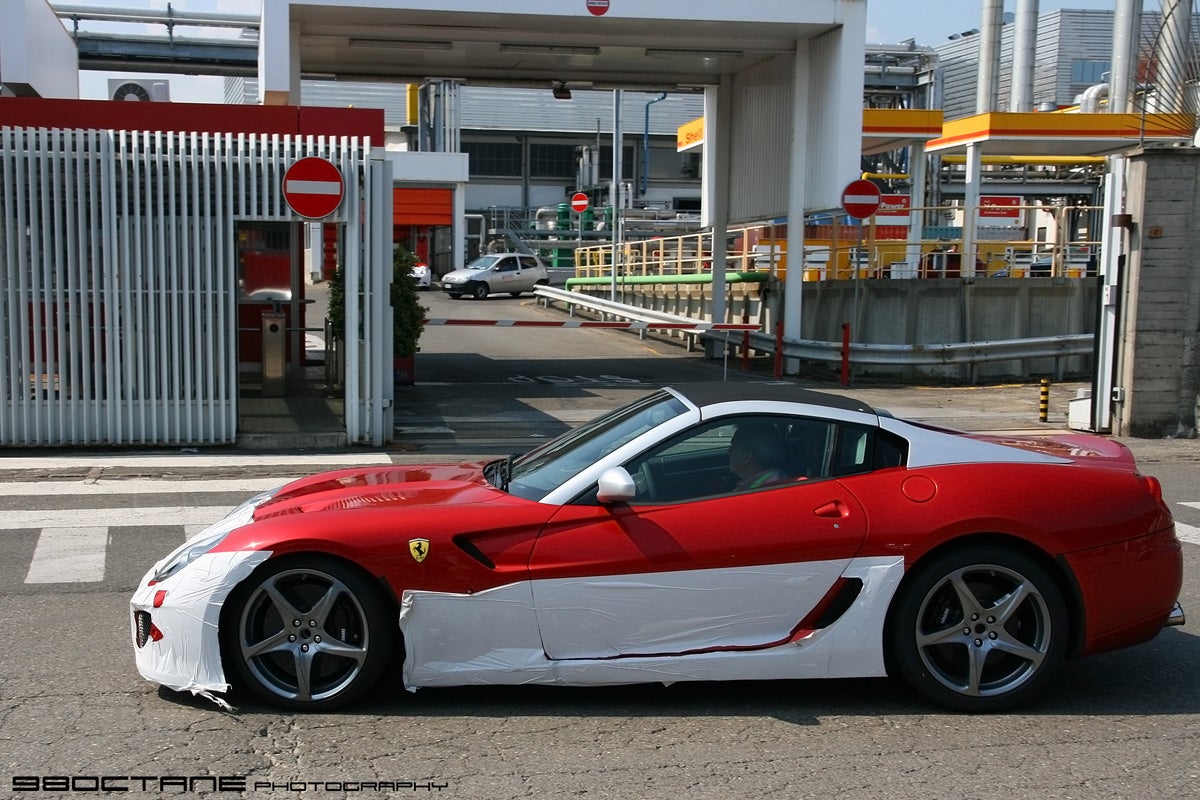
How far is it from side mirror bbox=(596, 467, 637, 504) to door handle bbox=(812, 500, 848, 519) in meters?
0.77

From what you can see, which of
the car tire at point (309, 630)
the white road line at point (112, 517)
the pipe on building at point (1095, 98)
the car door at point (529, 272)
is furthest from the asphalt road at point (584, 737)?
the car door at point (529, 272)

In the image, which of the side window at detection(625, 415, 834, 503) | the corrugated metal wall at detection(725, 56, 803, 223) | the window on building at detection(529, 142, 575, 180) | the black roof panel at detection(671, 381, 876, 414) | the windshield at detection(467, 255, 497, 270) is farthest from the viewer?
the window on building at detection(529, 142, 575, 180)

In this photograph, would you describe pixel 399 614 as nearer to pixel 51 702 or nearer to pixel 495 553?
pixel 495 553

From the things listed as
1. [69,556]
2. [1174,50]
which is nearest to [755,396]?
[69,556]

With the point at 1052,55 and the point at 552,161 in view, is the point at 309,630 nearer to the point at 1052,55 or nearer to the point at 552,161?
the point at 552,161

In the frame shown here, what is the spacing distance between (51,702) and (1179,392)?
483 inches

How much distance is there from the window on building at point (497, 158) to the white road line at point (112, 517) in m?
62.7

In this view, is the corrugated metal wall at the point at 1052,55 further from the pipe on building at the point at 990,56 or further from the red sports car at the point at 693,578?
the red sports car at the point at 693,578

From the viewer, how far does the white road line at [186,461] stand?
36.4 ft

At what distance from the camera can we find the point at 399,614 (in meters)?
4.78

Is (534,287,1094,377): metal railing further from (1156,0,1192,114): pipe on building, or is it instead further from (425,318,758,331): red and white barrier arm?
(1156,0,1192,114): pipe on building

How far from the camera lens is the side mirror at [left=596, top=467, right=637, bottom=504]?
4.75 m

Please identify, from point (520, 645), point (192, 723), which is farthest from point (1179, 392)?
point (192, 723)

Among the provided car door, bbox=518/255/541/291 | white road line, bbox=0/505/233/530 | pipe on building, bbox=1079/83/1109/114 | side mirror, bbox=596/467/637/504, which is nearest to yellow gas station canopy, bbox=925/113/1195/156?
pipe on building, bbox=1079/83/1109/114
